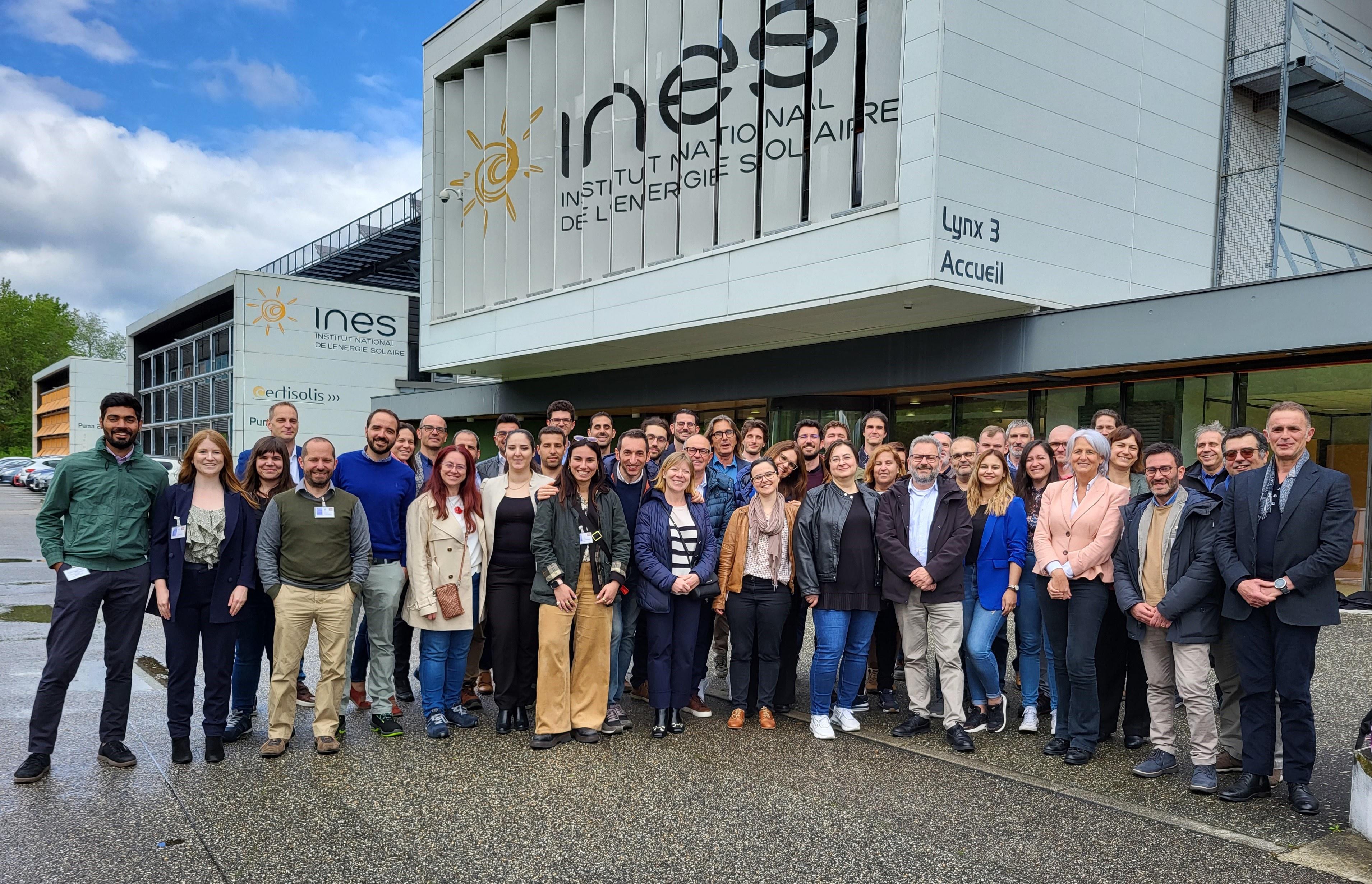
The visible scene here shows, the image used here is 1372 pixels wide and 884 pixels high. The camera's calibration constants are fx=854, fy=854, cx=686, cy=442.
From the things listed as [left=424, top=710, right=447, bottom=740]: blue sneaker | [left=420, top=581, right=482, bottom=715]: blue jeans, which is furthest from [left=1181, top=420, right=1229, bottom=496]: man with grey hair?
[left=424, top=710, right=447, bottom=740]: blue sneaker

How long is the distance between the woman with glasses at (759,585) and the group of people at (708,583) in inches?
0.7

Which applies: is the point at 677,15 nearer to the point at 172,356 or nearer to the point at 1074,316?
the point at 1074,316

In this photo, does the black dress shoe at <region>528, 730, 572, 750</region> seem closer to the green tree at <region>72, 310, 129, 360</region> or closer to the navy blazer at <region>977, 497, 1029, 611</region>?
the navy blazer at <region>977, 497, 1029, 611</region>

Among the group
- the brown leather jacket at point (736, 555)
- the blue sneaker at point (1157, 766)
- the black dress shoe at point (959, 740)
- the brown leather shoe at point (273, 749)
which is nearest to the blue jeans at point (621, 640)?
the brown leather jacket at point (736, 555)

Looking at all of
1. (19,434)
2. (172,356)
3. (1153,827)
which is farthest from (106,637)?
(19,434)

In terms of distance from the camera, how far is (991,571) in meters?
5.71

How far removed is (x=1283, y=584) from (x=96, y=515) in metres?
6.38

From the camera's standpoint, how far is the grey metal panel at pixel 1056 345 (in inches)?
389

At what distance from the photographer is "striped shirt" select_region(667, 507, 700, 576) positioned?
5.73 meters

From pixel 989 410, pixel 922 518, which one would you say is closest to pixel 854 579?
pixel 922 518

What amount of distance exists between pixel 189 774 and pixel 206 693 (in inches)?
18.1

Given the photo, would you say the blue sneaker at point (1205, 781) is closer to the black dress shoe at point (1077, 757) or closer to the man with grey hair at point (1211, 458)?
the black dress shoe at point (1077, 757)

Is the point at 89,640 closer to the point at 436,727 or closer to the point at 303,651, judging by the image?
the point at 303,651

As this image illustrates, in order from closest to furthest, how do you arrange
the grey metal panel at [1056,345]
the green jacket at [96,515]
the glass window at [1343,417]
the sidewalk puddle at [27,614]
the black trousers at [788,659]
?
the green jacket at [96,515], the black trousers at [788,659], the sidewalk puddle at [27,614], the grey metal panel at [1056,345], the glass window at [1343,417]
